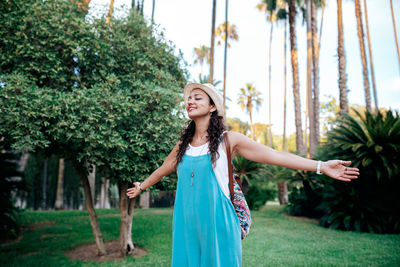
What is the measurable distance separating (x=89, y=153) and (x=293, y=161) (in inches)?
145

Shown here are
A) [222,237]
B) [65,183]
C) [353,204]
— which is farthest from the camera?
[65,183]

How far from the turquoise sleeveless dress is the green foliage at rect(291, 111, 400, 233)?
717 centimetres

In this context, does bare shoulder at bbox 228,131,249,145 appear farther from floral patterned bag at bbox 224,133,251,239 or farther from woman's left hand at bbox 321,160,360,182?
woman's left hand at bbox 321,160,360,182

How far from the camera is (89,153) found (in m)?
4.84

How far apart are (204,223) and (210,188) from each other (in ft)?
0.78

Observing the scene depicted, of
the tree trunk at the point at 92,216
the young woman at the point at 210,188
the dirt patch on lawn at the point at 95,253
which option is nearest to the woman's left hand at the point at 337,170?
the young woman at the point at 210,188

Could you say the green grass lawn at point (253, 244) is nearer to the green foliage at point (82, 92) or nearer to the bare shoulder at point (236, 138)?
the green foliage at point (82, 92)

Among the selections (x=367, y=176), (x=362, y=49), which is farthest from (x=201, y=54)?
(x=367, y=176)

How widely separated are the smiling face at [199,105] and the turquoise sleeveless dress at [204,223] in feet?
1.24

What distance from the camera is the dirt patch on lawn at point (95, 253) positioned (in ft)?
20.8

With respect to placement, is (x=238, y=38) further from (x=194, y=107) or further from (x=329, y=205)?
(x=194, y=107)

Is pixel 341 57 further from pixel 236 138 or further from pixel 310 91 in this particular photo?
pixel 236 138

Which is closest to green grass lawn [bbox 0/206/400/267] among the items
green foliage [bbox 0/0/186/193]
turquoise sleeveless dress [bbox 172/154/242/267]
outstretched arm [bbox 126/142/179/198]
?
green foliage [bbox 0/0/186/193]

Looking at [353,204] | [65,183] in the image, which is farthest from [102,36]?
[65,183]
